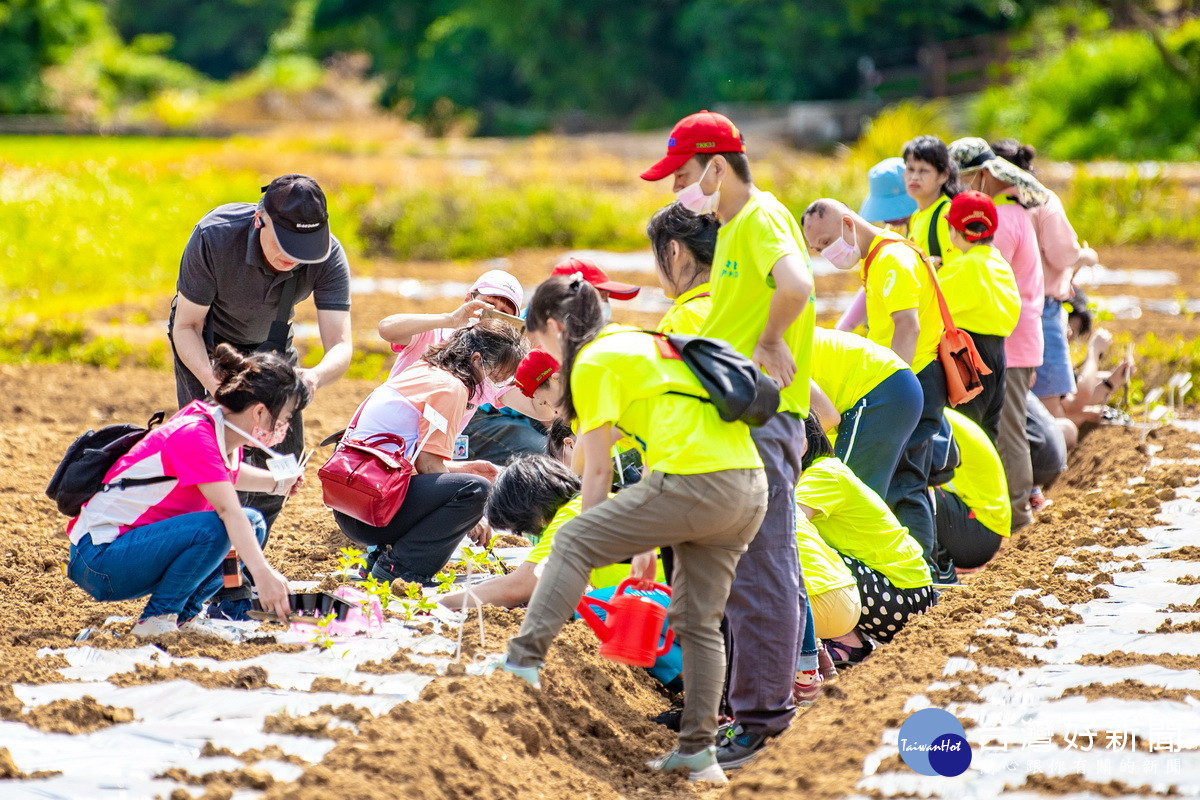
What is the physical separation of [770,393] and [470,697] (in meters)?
1.19

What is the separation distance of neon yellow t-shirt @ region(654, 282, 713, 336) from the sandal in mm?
1459

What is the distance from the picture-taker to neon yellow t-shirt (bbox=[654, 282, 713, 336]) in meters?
4.38

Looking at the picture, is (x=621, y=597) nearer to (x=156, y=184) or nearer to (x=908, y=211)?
(x=908, y=211)

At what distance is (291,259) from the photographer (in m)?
5.10

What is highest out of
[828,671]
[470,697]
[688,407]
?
[688,407]

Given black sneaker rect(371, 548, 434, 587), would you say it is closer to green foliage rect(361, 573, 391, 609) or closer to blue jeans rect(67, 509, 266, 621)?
green foliage rect(361, 573, 391, 609)

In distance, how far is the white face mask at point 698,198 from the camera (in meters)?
4.04

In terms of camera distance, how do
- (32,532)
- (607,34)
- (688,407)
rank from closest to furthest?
(688,407)
(32,532)
(607,34)

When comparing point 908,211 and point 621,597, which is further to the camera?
point 908,211

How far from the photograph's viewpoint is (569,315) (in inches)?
147

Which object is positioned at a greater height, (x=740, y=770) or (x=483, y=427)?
(x=483, y=427)

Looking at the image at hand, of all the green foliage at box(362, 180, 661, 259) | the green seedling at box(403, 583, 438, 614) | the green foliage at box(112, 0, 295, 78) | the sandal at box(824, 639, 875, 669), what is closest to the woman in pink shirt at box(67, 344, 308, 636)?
→ the green seedling at box(403, 583, 438, 614)

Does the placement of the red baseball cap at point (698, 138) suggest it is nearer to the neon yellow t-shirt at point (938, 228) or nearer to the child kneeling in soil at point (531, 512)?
the child kneeling in soil at point (531, 512)

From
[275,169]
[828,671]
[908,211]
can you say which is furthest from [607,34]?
[828,671]
